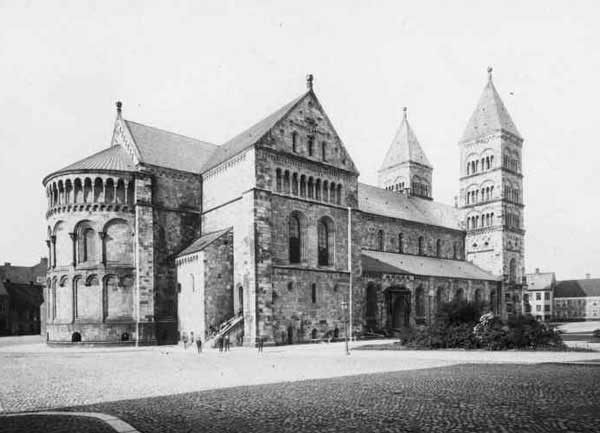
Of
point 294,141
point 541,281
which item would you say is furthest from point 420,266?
point 541,281

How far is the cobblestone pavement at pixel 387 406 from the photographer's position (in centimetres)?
1097

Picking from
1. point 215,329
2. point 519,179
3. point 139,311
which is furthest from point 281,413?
point 519,179

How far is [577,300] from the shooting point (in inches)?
4530

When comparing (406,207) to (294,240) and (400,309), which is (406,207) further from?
(294,240)

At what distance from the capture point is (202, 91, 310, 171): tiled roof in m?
41.9

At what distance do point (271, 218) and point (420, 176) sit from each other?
4425 cm

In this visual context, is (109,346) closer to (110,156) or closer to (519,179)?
(110,156)

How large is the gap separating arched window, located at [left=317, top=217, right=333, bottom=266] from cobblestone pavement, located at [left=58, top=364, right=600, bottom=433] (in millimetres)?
25498

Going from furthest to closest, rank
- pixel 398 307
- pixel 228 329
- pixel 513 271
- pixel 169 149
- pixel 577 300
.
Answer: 1. pixel 577 300
2. pixel 513 271
3. pixel 398 307
4. pixel 169 149
5. pixel 228 329

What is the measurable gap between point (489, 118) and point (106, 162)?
50174 millimetres

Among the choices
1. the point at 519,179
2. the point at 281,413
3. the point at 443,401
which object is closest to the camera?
the point at 281,413

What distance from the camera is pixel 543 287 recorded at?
116438 mm

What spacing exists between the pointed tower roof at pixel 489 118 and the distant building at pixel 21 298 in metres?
67.6

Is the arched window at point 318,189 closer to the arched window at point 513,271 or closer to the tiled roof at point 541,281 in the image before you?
the arched window at point 513,271
